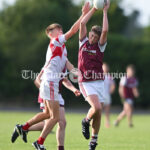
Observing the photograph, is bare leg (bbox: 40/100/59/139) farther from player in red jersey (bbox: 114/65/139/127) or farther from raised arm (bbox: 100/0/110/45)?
A: player in red jersey (bbox: 114/65/139/127)

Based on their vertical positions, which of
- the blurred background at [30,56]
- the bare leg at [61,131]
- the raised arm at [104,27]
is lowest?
the bare leg at [61,131]

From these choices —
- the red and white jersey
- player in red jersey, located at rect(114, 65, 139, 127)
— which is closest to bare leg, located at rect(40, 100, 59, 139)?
the red and white jersey

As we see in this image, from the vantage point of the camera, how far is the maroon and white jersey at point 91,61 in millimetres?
8758

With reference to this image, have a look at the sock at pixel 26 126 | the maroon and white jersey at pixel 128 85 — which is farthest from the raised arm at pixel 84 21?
the maroon and white jersey at pixel 128 85

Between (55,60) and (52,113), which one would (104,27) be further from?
(52,113)

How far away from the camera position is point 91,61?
875cm

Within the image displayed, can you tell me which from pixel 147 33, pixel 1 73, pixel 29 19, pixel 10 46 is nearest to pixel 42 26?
pixel 29 19

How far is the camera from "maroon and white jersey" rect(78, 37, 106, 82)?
8.76m

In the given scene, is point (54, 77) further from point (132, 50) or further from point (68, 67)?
point (132, 50)

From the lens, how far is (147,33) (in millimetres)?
60000

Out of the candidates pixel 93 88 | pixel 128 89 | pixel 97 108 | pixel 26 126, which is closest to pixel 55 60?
pixel 93 88

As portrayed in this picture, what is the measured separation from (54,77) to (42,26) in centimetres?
3334

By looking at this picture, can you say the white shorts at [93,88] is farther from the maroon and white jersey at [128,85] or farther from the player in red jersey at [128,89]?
the maroon and white jersey at [128,85]

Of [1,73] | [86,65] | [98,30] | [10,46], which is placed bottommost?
[86,65]
